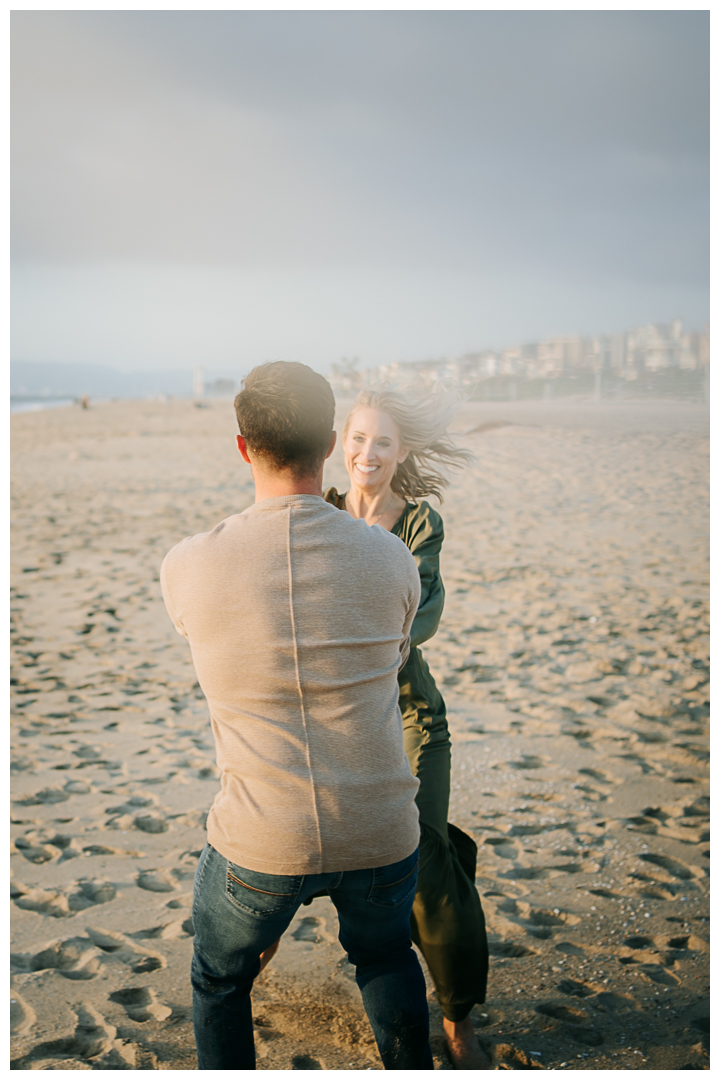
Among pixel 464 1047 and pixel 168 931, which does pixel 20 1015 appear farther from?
pixel 464 1047

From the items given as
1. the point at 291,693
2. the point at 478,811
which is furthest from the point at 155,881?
the point at 291,693

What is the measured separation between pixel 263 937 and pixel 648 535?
10.5 metres

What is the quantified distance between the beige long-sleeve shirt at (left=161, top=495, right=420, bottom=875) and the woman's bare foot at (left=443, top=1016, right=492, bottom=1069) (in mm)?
1264

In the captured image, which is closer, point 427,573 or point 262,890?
point 262,890

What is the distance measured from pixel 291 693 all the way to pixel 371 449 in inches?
54.2

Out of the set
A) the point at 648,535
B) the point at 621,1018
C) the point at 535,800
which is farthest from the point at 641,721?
the point at 648,535

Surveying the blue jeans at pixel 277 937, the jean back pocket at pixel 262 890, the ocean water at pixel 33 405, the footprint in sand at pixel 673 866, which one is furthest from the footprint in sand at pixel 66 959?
the ocean water at pixel 33 405

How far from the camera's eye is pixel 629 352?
19.6 meters

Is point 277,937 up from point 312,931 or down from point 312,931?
up

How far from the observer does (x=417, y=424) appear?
2859 mm

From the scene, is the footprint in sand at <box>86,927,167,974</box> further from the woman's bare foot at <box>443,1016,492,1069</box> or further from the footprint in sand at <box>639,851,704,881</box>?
the footprint in sand at <box>639,851,704,881</box>

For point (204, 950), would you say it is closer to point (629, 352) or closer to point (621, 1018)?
point (621, 1018)

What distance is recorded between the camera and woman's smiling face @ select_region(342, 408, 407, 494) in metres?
2.77

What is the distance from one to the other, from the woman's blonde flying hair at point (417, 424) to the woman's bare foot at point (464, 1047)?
1.69 metres
